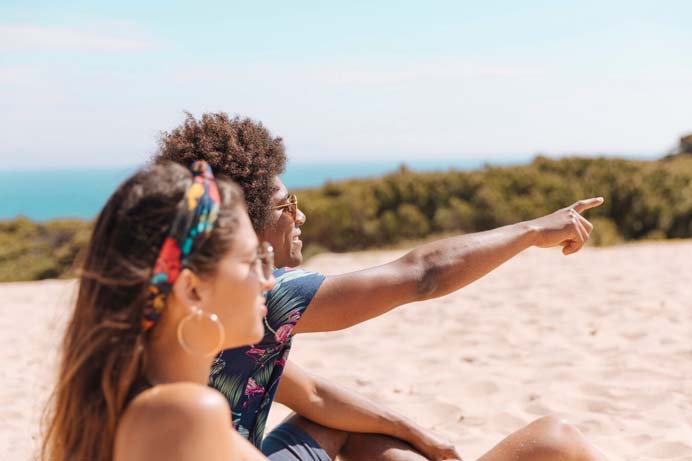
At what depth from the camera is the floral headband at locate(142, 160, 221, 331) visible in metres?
1.50

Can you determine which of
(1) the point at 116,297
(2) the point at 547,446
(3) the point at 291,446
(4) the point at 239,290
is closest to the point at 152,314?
(1) the point at 116,297

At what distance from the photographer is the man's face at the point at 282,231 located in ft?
8.04

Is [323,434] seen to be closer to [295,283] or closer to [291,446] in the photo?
[291,446]

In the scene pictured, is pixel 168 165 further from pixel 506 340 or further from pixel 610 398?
pixel 506 340

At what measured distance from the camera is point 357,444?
2.80 metres

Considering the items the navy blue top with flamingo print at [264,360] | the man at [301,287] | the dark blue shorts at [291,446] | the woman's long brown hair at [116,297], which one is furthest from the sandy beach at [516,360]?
the dark blue shorts at [291,446]

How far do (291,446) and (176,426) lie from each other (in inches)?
49.3

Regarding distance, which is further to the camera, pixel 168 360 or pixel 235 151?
pixel 235 151

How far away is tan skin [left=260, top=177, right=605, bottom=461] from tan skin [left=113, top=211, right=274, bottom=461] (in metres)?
0.59

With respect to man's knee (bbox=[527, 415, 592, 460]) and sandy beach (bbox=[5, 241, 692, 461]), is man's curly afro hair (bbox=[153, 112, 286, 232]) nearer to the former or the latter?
sandy beach (bbox=[5, 241, 692, 461])

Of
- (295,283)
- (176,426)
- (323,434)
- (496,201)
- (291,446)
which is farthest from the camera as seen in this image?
(496,201)

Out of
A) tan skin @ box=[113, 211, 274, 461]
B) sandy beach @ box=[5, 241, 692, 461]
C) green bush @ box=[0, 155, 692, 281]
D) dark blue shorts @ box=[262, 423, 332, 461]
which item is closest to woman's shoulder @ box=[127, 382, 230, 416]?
tan skin @ box=[113, 211, 274, 461]

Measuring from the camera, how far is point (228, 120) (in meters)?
2.42

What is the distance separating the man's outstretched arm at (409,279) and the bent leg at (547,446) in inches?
21.6
